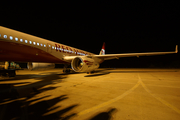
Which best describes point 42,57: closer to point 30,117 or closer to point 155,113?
point 30,117

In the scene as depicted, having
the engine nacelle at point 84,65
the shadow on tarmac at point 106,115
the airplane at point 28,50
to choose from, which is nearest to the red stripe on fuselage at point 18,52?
the airplane at point 28,50

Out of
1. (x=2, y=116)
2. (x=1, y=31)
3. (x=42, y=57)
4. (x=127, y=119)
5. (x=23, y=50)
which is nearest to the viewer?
(x=127, y=119)

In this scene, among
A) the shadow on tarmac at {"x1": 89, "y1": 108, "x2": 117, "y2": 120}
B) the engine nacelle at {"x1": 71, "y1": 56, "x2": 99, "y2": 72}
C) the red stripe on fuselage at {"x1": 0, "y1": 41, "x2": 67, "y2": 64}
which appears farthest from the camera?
the engine nacelle at {"x1": 71, "y1": 56, "x2": 99, "y2": 72}

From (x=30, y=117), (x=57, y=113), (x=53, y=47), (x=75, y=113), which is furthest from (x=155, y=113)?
(x=53, y=47)

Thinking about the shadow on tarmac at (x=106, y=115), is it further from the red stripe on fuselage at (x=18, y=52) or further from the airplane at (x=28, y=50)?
the red stripe on fuselage at (x=18, y=52)

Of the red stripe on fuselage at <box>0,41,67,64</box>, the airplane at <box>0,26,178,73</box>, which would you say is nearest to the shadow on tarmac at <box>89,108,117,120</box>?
the airplane at <box>0,26,178,73</box>

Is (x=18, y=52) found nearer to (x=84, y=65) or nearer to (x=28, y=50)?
(x=28, y=50)

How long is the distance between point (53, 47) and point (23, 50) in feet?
9.53

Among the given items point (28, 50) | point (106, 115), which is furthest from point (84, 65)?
point (106, 115)

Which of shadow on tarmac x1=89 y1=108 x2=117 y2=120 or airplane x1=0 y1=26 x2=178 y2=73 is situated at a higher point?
airplane x1=0 y1=26 x2=178 y2=73

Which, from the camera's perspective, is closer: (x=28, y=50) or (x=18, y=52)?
(x=18, y=52)

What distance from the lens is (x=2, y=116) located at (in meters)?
1.92

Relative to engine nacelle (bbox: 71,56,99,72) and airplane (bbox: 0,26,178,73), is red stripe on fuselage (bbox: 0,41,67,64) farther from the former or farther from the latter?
→ engine nacelle (bbox: 71,56,99,72)

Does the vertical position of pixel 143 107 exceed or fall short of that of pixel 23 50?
it falls short
